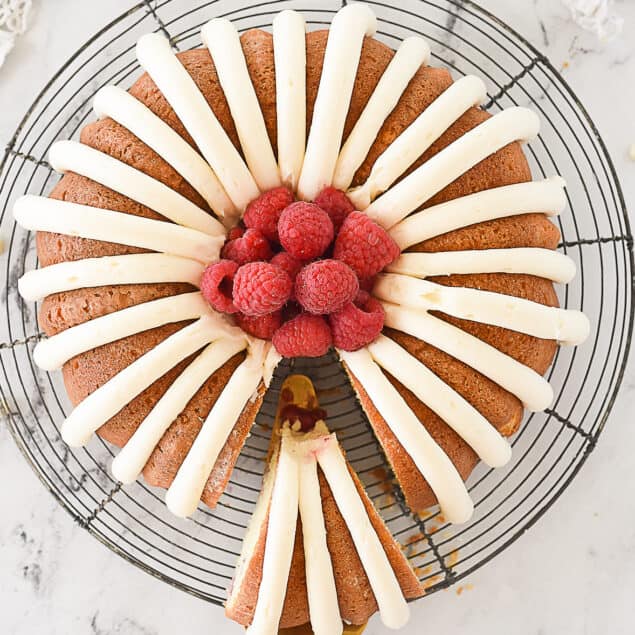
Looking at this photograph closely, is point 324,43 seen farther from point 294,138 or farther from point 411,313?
point 411,313

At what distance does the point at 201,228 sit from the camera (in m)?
1.79

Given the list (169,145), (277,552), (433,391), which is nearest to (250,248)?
(169,145)

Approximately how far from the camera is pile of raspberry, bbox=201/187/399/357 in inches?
64.0

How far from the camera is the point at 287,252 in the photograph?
1.71 metres

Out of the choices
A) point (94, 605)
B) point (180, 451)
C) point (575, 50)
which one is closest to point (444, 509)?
point (180, 451)

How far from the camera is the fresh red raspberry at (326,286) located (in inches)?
62.8

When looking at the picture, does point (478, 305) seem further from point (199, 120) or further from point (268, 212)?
point (199, 120)

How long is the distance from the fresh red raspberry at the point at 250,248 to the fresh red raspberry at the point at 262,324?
124 mm

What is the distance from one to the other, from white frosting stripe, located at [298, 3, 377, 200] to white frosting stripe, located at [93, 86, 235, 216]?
0.65 ft

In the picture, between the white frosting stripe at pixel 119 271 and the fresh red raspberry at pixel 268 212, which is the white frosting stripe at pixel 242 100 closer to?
the fresh red raspberry at pixel 268 212

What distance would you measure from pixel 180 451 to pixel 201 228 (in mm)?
491

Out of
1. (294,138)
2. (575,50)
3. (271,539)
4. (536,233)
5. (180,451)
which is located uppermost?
(575,50)

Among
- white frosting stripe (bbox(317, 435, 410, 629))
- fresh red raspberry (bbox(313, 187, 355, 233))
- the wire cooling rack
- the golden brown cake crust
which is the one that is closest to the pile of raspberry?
fresh red raspberry (bbox(313, 187, 355, 233))

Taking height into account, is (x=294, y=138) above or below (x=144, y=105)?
below
